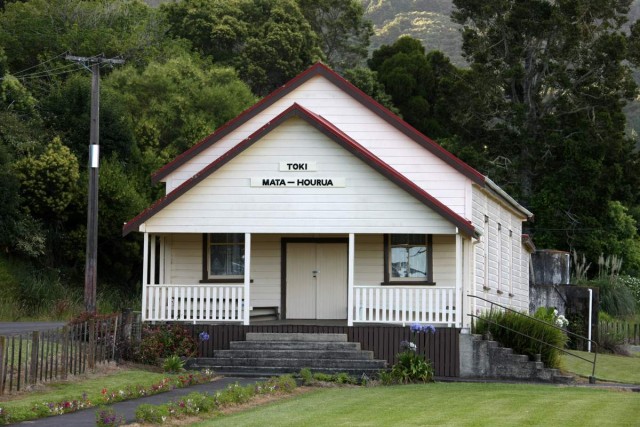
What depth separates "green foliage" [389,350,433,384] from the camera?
1006 inches

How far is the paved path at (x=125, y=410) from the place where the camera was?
1772 centimetres

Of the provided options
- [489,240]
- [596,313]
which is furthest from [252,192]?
[596,313]

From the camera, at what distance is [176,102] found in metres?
56.7

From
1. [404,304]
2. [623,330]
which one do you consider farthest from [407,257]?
[623,330]

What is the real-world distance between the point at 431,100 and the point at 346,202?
44.4 metres

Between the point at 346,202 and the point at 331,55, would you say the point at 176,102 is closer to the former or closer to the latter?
the point at 331,55

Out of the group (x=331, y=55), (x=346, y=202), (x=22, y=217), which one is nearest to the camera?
(x=346, y=202)

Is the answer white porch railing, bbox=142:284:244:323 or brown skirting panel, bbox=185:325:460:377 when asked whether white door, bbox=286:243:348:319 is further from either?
brown skirting panel, bbox=185:325:460:377

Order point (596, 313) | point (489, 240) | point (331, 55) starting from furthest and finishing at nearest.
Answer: point (331, 55), point (596, 313), point (489, 240)

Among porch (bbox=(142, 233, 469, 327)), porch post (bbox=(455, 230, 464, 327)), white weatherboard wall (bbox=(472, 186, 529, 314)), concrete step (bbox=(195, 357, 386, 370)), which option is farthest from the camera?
white weatherboard wall (bbox=(472, 186, 529, 314))

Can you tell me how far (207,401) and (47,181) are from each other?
2619 centimetres

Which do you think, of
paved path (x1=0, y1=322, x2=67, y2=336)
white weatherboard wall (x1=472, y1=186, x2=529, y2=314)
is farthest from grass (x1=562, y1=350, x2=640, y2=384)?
paved path (x1=0, y1=322, x2=67, y2=336)

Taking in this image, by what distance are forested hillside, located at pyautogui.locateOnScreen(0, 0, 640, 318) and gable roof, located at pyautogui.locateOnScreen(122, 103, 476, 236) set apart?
13.2 metres

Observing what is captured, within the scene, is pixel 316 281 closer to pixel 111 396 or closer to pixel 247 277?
pixel 247 277
